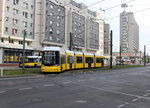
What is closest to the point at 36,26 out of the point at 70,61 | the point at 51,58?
the point at 70,61

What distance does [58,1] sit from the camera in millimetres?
67375

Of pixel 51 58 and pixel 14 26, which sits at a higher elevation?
pixel 14 26

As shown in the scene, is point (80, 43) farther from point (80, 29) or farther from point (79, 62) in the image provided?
point (79, 62)

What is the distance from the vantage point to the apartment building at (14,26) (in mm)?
48500

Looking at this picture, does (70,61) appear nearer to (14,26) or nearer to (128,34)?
(14,26)

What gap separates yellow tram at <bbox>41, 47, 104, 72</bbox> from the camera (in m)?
24.7

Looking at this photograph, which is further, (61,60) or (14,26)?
(14,26)

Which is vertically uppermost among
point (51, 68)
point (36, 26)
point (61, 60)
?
point (36, 26)

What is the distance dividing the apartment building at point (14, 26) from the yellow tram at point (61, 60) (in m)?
18.0

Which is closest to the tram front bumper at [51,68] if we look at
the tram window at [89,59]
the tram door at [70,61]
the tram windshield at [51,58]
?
the tram windshield at [51,58]

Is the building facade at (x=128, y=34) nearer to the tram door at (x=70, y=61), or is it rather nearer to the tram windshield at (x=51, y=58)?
the tram door at (x=70, y=61)

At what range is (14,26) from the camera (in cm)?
5153

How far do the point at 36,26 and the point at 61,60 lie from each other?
34840mm

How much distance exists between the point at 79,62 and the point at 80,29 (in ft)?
145
